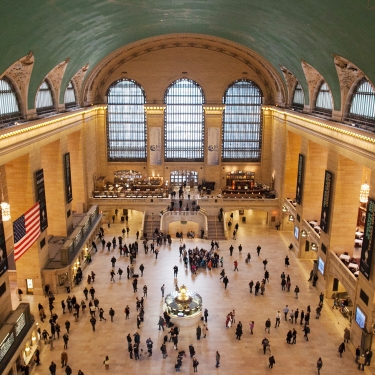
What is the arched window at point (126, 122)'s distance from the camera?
40719 millimetres

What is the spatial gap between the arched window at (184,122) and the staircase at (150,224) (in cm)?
796

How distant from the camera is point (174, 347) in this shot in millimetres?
19234

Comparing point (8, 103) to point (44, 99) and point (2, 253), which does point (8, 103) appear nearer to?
point (44, 99)

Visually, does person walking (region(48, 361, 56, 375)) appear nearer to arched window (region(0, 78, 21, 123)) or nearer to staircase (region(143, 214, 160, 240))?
arched window (region(0, 78, 21, 123))

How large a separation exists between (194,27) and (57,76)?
1018 centimetres

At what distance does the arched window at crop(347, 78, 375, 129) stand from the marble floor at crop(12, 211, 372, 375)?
10.0 meters

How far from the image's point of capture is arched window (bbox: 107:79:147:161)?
40.7 metres

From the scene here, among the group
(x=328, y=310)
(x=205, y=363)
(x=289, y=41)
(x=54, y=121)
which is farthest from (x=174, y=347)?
(x=289, y=41)

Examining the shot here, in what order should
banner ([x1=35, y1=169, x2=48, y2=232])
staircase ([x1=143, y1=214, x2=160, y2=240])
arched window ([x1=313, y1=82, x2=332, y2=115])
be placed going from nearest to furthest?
banner ([x1=35, y1=169, x2=48, y2=232])
arched window ([x1=313, y1=82, x2=332, y2=115])
staircase ([x1=143, y1=214, x2=160, y2=240])

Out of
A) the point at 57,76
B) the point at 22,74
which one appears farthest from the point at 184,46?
the point at 22,74

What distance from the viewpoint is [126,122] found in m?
41.8

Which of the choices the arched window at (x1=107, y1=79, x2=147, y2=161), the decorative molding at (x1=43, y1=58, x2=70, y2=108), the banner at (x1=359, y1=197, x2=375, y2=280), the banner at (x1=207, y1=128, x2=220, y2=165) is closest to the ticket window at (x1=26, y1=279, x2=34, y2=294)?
the decorative molding at (x1=43, y1=58, x2=70, y2=108)

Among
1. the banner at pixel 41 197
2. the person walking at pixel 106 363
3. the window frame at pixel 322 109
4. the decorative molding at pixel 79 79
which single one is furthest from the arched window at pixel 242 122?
the person walking at pixel 106 363

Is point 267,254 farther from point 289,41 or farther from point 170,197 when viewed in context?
point 289,41
